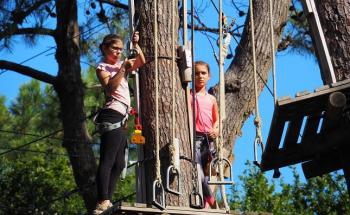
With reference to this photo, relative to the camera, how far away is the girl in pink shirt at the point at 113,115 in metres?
5.56

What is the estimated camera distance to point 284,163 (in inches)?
203

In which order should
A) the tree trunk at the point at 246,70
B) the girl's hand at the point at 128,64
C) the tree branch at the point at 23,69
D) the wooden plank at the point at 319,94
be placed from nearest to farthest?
1. the wooden plank at the point at 319,94
2. the girl's hand at the point at 128,64
3. the tree trunk at the point at 246,70
4. the tree branch at the point at 23,69

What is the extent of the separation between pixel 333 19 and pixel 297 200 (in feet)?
27.9

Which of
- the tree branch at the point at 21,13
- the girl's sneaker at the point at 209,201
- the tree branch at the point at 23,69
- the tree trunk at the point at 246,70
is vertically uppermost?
the tree branch at the point at 21,13

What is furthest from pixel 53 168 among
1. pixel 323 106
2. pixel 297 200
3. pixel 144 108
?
pixel 323 106

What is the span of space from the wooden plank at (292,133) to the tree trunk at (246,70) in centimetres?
210

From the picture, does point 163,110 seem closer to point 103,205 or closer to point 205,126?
point 205,126

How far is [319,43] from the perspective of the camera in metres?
5.20

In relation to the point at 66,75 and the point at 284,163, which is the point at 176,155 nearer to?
the point at 284,163

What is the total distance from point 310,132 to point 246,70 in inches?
103

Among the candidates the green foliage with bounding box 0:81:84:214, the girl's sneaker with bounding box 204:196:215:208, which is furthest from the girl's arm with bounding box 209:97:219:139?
the green foliage with bounding box 0:81:84:214

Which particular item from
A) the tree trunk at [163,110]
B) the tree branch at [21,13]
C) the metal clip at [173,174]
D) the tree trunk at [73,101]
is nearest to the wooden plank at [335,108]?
the metal clip at [173,174]

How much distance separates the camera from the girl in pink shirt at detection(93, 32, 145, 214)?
5.56 meters

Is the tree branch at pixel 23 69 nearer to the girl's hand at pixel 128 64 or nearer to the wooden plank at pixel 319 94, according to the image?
the girl's hand at pixel 128 64
